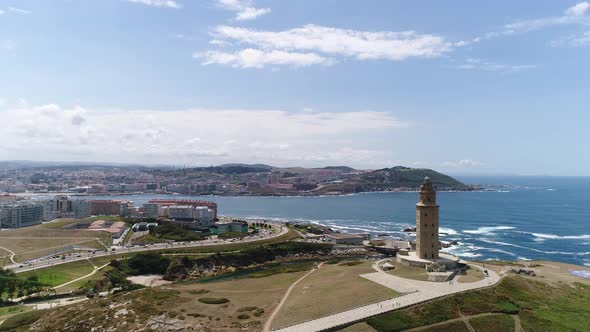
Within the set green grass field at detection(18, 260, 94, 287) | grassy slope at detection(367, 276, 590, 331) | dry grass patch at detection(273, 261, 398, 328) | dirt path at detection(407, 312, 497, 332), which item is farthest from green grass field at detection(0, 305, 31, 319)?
dirt path at detection(407, 312, 497, 332)

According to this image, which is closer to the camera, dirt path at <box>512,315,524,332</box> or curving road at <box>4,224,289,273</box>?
dirt path at <box>512,315,524,332</box>

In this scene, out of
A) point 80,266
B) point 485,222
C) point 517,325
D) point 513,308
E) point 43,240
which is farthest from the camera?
point 485,222

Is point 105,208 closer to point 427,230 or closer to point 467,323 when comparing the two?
point 427,230

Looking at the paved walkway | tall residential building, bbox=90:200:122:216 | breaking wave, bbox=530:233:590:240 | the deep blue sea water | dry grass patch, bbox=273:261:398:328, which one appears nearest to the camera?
the paved walkway

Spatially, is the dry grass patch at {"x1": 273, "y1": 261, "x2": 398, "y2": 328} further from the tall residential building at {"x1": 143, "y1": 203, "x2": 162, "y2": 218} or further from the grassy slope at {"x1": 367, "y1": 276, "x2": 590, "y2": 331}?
the tall residential building at {"x1": 143, "y1": 203, "x2": 162, "y2": 218}

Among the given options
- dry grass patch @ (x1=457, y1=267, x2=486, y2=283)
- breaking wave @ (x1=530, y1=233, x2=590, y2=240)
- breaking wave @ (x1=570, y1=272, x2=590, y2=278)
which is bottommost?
breaking wave @ (x1=530, y1=233, x2=590, y2=240)

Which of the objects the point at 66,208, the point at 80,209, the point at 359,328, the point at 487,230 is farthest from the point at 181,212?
the point at 359,328

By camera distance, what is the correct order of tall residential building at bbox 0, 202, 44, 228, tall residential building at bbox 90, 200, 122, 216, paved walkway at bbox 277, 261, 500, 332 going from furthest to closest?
1. tall residential building at bbox 90, 200, 122, 216
2. tall residential building at bbox 0, 202, 44, 228
3. paved walkway at bbox 277, 261, 500, 332
